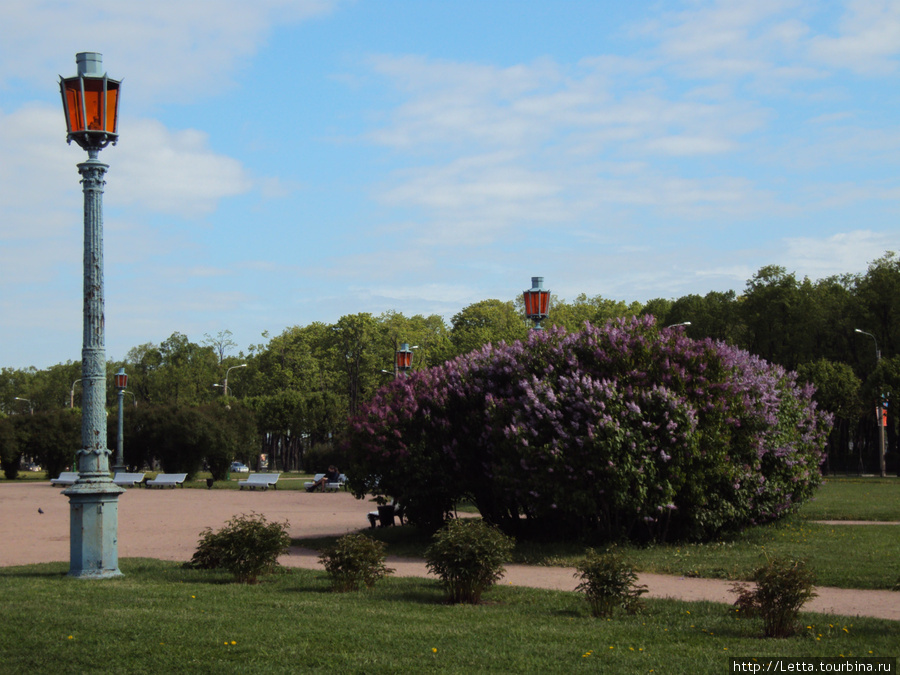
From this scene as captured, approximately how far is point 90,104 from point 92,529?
18.3 feet

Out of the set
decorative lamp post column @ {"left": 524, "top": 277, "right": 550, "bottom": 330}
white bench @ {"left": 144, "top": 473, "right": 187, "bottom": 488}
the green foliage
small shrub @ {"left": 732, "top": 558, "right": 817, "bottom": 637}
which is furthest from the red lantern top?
the green foliage

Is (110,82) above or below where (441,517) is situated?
above

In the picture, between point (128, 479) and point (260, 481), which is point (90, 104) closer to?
point (260, 481)

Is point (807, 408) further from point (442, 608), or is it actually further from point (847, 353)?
point (847, 353)

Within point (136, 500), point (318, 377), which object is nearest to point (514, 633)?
point (136, 500)

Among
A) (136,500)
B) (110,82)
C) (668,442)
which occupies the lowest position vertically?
(136,500)

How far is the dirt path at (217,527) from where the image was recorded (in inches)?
437

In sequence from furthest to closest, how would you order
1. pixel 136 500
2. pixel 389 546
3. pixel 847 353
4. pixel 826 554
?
pixel 847 353, pixel 136 500, pixel 389 546, pixel 826 554

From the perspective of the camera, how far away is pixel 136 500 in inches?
1316

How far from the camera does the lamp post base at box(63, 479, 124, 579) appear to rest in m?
11.5

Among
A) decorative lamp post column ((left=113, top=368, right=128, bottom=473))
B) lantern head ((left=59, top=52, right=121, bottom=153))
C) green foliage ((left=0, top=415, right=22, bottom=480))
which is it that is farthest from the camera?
green foliage ((left=0, top=415, right=22, bottom=480))

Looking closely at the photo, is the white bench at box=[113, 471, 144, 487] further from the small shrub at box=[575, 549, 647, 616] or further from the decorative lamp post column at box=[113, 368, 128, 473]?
the small shrub at box=[575, 549, 647, 616]

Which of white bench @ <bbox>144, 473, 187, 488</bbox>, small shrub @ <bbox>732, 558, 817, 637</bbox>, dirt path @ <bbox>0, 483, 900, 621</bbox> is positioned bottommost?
white bench @ <bbox>144, 473, 187, 488</bbox>

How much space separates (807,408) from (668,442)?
7.06 m
